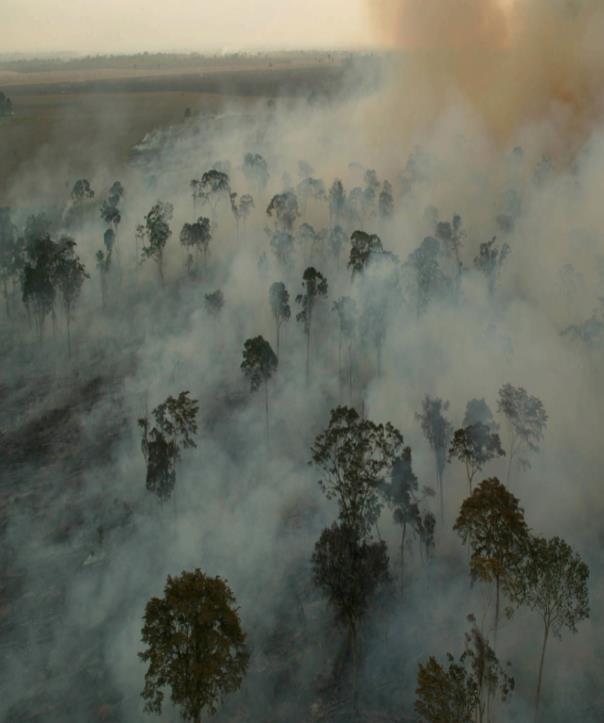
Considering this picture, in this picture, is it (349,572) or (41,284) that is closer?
(349,572)

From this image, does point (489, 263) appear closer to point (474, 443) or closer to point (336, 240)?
point (336, 240)

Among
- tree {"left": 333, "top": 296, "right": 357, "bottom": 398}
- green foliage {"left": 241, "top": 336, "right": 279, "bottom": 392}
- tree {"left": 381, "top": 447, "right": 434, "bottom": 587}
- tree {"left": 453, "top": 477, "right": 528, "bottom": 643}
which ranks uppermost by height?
tree {"left": 333, "top": 296, "right": 357, "bottom": 398}

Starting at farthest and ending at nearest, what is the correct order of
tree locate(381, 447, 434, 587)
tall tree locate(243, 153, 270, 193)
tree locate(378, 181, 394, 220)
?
tall tree locate(243, 153, 270, 193)
tree locate(378, 181, 394, 220)
tree locate(381, 447, 434, 587)

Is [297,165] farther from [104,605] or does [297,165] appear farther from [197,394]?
[104,605]

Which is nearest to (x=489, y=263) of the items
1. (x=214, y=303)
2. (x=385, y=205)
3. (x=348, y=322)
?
(x=348, y=322)

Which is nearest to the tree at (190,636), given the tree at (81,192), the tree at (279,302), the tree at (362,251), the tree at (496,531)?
the tree at (496,531)

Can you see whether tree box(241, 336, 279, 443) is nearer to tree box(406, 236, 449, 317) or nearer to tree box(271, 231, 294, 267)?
tree box(406, 236, 449, 317)

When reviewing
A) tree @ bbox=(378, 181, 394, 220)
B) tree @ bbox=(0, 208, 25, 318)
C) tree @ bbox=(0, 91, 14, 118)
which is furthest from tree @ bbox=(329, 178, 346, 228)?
tree @ bbox=(0, 91, 14, 118)
